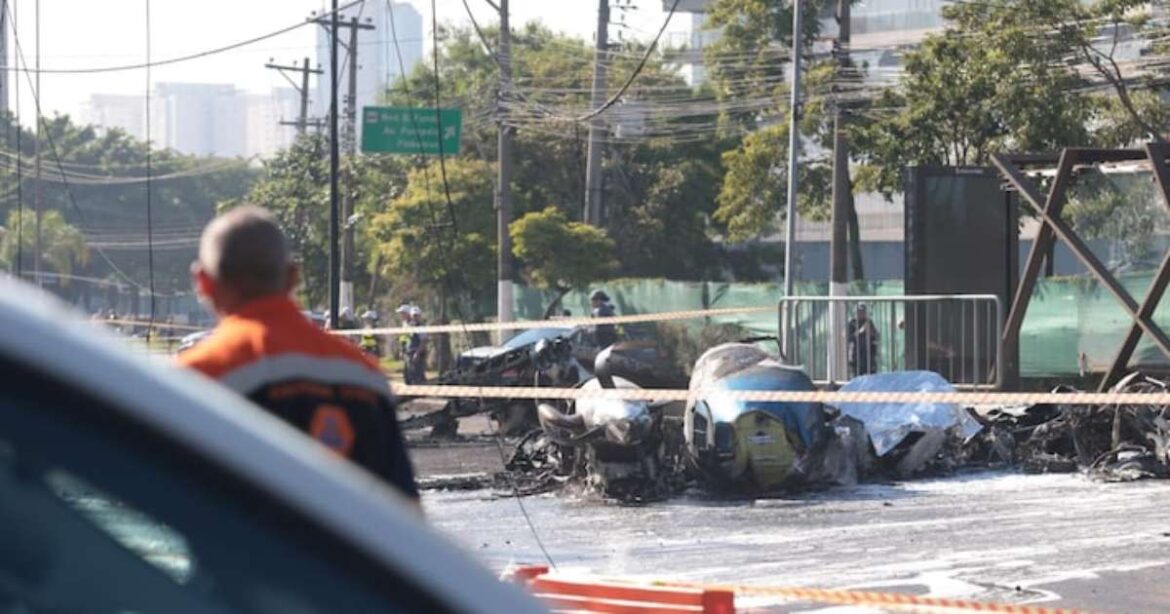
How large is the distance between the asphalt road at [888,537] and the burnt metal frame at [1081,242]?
4.99 ft

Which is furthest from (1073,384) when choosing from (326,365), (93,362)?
(93,362)

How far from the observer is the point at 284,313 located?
3.44 metres

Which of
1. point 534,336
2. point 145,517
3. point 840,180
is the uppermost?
point 840,180

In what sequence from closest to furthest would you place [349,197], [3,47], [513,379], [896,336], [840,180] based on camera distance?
[3,47], [896,336], [513,379], [840,180], [349,197]

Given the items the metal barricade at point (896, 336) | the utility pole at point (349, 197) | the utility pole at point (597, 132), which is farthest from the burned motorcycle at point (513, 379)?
the utility pole at point (349, 197)

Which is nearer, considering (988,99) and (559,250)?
(988,99)

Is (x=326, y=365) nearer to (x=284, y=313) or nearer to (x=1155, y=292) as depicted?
(x=284, y=313)

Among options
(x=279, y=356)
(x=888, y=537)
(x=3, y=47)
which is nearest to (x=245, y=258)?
(x=279, y=356)

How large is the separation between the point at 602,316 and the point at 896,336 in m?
3.76

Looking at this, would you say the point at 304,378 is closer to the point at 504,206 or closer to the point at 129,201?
the point at 504,206

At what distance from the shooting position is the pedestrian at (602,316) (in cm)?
2236

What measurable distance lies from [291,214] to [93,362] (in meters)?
55.6

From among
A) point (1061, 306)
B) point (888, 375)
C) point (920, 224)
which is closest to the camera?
point (888, 375)

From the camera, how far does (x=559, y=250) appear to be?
42125 millimetres
